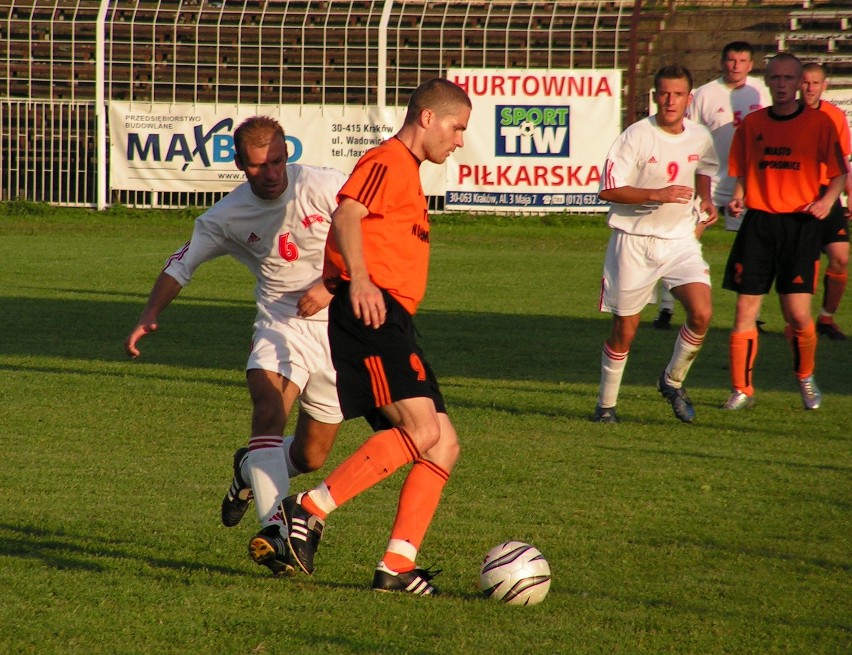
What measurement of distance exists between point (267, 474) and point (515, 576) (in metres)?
1.10

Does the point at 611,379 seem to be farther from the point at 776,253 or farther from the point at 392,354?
the point at 392,354

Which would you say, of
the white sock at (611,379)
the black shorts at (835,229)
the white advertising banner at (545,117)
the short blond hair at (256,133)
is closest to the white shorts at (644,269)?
the white sock at (611,379)

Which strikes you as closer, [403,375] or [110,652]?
[110,652]

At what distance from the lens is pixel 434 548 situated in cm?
512

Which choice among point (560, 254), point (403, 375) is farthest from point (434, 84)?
point (560, 254)

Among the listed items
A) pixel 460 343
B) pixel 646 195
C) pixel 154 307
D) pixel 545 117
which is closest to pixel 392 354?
pixel 154 307

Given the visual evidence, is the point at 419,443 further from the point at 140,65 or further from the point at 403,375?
the point at 140,65

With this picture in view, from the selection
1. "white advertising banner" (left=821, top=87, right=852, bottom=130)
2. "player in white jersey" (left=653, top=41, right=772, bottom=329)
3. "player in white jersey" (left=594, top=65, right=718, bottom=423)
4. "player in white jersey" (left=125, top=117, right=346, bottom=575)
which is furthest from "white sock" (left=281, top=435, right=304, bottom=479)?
"white advertising banner" (left=821, top=87, right=852, bottom=130)

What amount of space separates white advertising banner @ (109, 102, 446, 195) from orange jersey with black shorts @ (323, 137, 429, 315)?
16.1 metres

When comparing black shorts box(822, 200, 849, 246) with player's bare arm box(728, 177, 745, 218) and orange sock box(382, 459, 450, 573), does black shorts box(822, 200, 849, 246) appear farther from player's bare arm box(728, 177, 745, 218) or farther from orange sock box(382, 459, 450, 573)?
orange sock box(382, 459, 450, 573)

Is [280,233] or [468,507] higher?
[280,233]

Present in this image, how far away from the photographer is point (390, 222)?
4.48 meters

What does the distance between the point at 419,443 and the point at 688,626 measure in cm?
108

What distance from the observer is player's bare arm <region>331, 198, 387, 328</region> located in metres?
4.21
